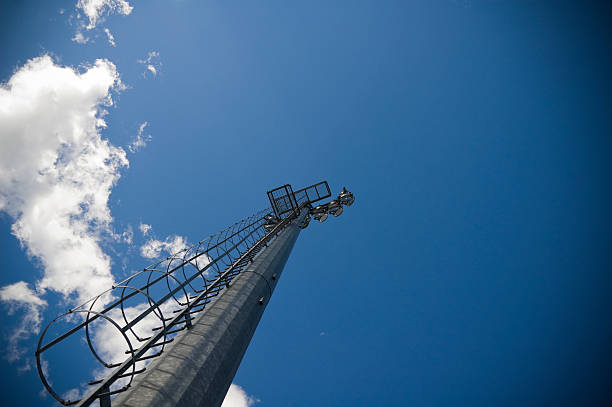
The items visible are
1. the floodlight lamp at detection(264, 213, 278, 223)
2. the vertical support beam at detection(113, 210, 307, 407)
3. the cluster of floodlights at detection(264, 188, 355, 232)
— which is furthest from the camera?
the cluster of floodlights at detection(264, 188, 355, 232)

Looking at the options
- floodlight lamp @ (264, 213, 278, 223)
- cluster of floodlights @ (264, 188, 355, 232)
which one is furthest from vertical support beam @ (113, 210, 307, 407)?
cluster of floodlights @ (264, 188, 355, 232)

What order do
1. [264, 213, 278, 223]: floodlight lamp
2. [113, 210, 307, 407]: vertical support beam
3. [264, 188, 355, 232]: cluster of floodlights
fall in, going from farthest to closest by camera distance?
[264, 188, 355, 232]: cluster of floodlights, [264, 213, 278, 223]: floodlight lamp, [113, 210, 307, 407]: vertical support beam

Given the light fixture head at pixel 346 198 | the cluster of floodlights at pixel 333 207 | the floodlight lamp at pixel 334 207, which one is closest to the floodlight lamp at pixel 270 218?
the cluster of floodlights at pixel 333 207

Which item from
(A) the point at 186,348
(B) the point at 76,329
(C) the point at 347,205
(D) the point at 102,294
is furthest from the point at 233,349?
(C) the point at 347,205

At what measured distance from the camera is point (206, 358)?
11.2 ft

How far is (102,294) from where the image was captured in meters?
4.25

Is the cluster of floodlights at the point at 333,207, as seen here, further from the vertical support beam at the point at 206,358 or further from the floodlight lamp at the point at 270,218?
the vertical support beam at the point at 206,358

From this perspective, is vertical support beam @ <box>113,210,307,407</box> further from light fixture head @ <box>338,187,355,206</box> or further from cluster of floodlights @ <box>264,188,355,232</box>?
light fixture head @ <box>338,187,355,206</box>

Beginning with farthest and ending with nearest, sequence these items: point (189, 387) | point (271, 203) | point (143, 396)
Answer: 1. point (271, 203)
2. point (189, 387)
3. point (143, 396)

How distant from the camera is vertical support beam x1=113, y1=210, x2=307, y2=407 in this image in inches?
109

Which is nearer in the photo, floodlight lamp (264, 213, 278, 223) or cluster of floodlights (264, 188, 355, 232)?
floodlight lamp (264, 213, 278, 223)

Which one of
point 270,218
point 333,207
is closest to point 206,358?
point 270,218

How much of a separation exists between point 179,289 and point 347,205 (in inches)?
595

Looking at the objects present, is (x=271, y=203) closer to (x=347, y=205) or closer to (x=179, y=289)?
(x=347, y=205)
